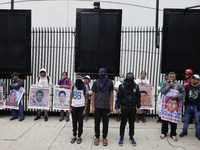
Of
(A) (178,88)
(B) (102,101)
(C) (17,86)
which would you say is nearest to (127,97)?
(B) (102,101)

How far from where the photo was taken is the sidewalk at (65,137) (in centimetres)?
455

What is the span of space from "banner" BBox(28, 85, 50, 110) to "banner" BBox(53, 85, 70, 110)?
336mm

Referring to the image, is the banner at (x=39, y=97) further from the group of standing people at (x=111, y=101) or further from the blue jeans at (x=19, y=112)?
the group of standing people at (x=111, y=101)

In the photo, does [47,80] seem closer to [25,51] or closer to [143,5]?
[25,51]

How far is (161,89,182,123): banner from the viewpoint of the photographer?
16.4 ft

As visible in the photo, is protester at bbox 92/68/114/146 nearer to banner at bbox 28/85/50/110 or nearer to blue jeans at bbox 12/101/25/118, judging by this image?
banner at bbox 28/85/50/110

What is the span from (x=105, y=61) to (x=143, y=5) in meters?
7.81

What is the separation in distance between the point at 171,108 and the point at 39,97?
15.8 ft

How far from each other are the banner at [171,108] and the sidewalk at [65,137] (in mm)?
637

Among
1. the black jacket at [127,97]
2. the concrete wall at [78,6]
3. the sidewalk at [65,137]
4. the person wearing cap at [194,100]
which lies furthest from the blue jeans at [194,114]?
the concrete wall at [78,6]

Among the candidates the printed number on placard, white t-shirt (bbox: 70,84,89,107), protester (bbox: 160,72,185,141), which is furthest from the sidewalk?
the printed number on placard

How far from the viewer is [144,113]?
21.9 feet

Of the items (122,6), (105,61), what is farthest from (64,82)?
(122,6)

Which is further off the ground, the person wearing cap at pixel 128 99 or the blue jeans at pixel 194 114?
the person wearing cap at pixel 128 99
